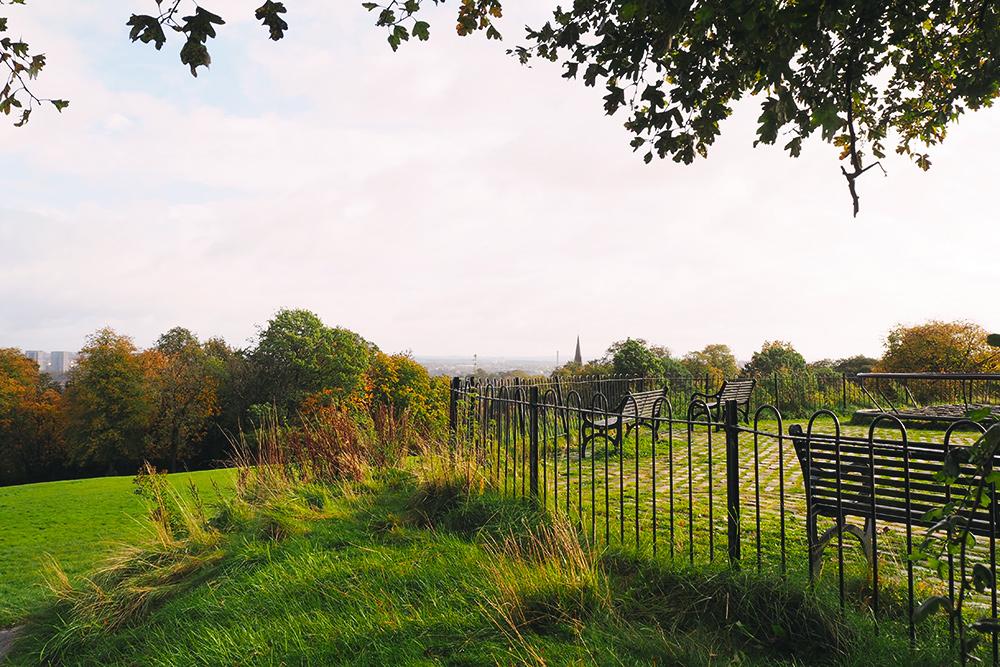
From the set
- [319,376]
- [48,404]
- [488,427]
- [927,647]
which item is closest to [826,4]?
[927,647]

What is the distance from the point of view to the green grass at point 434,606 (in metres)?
2.87

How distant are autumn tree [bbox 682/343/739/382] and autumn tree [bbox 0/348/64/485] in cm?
3877

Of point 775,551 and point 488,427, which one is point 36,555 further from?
point 775,551

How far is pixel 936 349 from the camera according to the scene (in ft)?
49.4

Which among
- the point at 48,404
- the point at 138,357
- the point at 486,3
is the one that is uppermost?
the point at 486,3

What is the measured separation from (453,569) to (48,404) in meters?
44.3

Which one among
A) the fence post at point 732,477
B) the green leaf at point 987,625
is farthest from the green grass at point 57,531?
the green leaf at point 987,625

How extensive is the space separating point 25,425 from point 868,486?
4640cm

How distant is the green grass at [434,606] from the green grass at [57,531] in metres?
0.99

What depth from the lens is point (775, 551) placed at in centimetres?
441

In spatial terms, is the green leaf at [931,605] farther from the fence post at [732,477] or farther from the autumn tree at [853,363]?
the autumn tree at [853,363]

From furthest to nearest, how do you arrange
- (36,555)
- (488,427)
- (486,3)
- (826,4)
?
A: (488,427), (36,555), (486,3), (826,4)

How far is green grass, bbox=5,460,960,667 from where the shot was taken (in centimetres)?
287

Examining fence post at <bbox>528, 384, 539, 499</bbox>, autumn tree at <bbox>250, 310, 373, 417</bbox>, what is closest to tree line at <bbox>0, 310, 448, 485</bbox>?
autumn tree at <bbox>250, 310, 373, 417</bbox>
